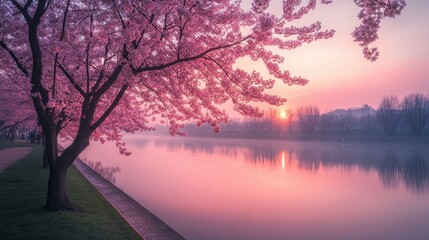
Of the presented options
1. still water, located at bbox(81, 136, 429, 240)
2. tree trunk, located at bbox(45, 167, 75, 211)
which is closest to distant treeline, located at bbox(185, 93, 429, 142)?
still water, located at bbox(81, 136, 429, 240)

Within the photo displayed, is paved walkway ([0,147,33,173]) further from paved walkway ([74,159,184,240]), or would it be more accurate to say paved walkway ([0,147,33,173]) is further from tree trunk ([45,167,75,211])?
tree trunk ([45,167,75,211])

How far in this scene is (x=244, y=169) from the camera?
37.9m

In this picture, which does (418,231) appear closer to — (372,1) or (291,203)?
(291,203)

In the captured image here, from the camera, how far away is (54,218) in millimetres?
12000

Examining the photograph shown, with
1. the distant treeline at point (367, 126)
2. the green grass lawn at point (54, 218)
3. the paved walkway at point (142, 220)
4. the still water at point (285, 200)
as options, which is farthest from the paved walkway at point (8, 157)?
the distant treeline at point (367, 126)

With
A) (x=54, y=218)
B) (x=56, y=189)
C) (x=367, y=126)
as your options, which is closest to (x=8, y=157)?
(x=56, y=189)

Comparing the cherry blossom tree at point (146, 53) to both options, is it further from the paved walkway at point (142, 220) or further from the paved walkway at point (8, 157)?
the paved walkway at point (8, 157)

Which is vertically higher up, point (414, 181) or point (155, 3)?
point (155, 3)

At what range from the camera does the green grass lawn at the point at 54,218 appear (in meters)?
10.8

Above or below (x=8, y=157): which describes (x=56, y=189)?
above

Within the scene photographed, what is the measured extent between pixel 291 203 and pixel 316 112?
365ft

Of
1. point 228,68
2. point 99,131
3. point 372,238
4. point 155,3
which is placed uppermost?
point 155,3

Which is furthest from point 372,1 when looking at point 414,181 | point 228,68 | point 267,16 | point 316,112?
point 316,112

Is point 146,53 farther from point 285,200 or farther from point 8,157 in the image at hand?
point 8,157
